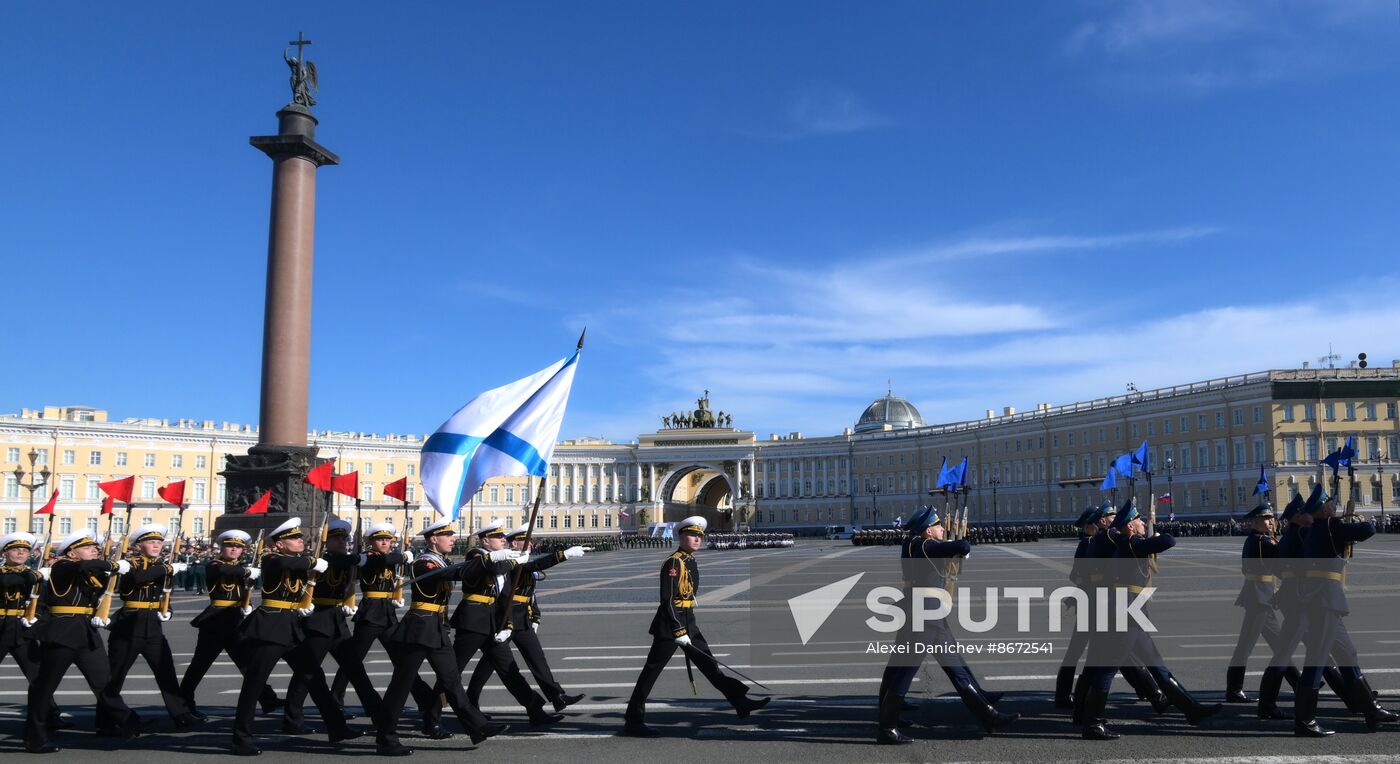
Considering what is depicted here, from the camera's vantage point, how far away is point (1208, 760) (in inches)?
298

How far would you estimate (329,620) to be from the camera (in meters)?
9.16

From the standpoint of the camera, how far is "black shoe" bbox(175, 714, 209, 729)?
9438 millimetres

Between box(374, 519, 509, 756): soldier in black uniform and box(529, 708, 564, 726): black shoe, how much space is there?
0.39m

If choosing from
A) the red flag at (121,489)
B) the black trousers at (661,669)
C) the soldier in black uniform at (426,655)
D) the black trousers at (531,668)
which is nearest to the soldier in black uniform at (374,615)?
the soldier in black uniform at (426,655)

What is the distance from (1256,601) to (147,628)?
399 inches

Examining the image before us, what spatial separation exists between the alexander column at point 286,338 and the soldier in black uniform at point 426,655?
22.7 metres

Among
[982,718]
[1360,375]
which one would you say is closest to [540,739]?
[982,718]

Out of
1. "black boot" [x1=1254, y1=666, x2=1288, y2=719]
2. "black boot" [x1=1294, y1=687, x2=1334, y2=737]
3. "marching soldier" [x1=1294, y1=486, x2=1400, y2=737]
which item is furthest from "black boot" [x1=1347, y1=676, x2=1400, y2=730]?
"black boot" [x1=1254, y1=666, x2=1288, y2=719]

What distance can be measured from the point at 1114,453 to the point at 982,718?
82396mm

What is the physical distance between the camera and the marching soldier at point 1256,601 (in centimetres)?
982

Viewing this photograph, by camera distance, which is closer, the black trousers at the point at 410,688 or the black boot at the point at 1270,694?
the black trousers at the point at 410,688

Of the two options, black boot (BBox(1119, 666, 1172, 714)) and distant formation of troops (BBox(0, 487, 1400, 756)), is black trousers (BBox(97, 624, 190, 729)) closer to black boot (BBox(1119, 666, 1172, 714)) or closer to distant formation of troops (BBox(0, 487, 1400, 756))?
distant formation of troops (BBox(0, 487, 1400, 756))

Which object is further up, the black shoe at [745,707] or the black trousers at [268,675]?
the black trousers at [268,675]

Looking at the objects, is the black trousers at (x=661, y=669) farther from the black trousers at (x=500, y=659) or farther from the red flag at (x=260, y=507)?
the red flag at (x=260, y=507)
